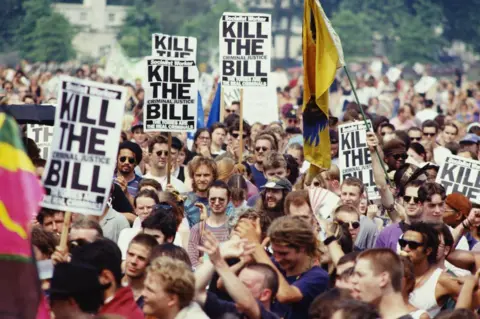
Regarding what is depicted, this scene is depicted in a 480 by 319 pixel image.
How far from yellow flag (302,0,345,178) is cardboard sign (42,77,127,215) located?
402 centimetres

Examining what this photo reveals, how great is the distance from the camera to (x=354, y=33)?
355 feet

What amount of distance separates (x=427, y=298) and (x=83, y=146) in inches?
83.9

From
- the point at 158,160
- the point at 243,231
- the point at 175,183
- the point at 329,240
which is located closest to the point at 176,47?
the point at 158,160

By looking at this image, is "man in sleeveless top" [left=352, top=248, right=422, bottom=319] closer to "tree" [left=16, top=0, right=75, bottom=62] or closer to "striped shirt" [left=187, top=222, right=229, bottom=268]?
"striped shirt" [left=187, top=222, right=229, bottom=268]

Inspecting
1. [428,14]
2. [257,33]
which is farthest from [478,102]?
[428,14]

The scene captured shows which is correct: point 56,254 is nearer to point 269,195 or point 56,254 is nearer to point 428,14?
point 269,195

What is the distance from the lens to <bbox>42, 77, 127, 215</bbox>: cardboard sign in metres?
9.48

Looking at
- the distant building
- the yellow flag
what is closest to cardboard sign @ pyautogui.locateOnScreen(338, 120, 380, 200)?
the yellow flag

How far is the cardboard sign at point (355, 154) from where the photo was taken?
1479 cm

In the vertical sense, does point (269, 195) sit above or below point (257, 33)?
below

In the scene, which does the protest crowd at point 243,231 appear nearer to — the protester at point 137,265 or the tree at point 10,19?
the protester at point 137,265

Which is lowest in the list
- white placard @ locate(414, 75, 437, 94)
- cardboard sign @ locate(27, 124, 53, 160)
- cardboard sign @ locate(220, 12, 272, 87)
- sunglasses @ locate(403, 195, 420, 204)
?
sunglasses @ locate(403, 195, 420, 204)

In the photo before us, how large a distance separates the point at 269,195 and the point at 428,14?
90945 millimetres

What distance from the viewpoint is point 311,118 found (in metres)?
13.7
